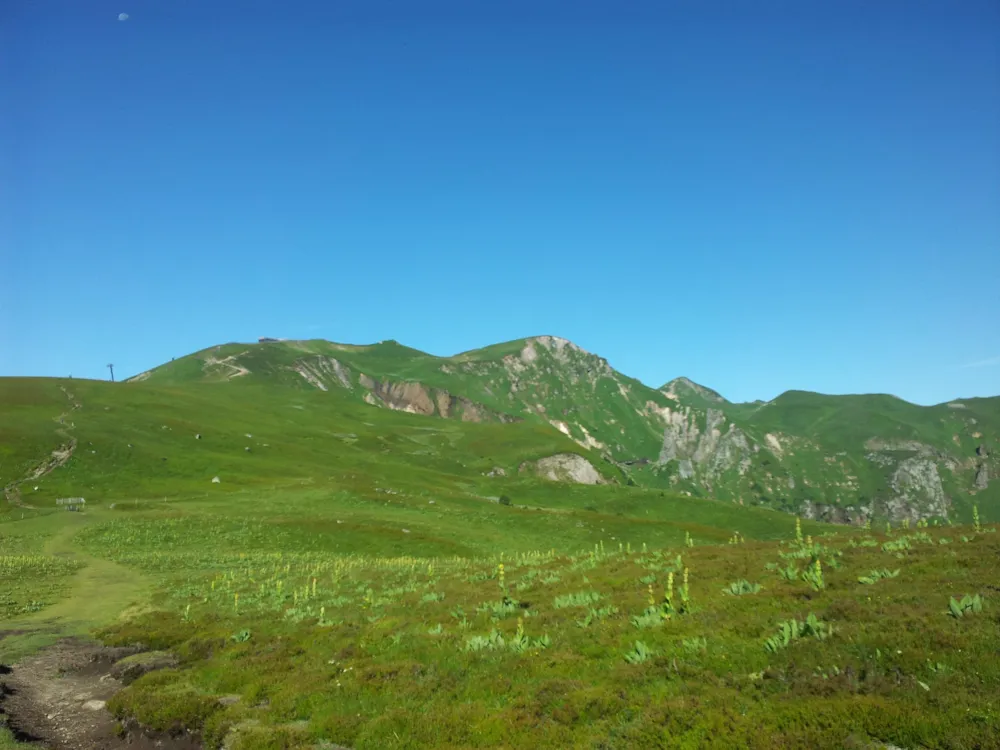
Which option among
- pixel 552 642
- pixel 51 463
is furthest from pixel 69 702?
pixel 51 463

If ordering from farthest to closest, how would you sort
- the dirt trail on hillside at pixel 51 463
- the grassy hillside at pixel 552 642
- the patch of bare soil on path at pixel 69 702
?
the dirt trail on hillside at pixel 51 463, the patch of bare soil on path at pixel 69 702, the grassy hillside at pixel 552 642

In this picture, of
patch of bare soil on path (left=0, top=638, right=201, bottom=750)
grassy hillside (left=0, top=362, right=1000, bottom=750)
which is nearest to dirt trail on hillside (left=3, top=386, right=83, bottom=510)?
grassy hillside (left=0, top=362, right=1000, bottom=750)

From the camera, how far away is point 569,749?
12.5 meters

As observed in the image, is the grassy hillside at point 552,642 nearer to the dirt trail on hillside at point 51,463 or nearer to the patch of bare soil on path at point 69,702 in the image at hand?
the patch of bare soil on path at point 69,702

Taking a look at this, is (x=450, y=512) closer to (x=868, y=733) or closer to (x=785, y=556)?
(x=785, y=556)

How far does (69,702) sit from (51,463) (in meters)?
119

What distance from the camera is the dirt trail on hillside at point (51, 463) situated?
97.5 meters

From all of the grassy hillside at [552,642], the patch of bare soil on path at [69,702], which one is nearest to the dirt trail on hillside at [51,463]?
the grassy hillside at [552,642]

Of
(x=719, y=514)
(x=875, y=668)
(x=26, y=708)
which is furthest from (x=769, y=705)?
(x=719, y=514)

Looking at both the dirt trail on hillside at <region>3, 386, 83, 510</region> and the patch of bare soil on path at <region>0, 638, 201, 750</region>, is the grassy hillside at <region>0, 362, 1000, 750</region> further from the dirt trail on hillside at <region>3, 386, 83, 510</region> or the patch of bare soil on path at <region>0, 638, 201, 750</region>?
the dirt trail on hillside at <region>3, 386, 83, 510</region>

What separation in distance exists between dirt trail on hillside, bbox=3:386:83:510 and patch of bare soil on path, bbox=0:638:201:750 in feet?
279

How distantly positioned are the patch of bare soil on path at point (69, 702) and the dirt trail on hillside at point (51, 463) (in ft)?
279

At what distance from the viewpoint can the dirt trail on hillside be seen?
97.5 meters

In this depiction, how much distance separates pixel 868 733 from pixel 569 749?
5.69 m
